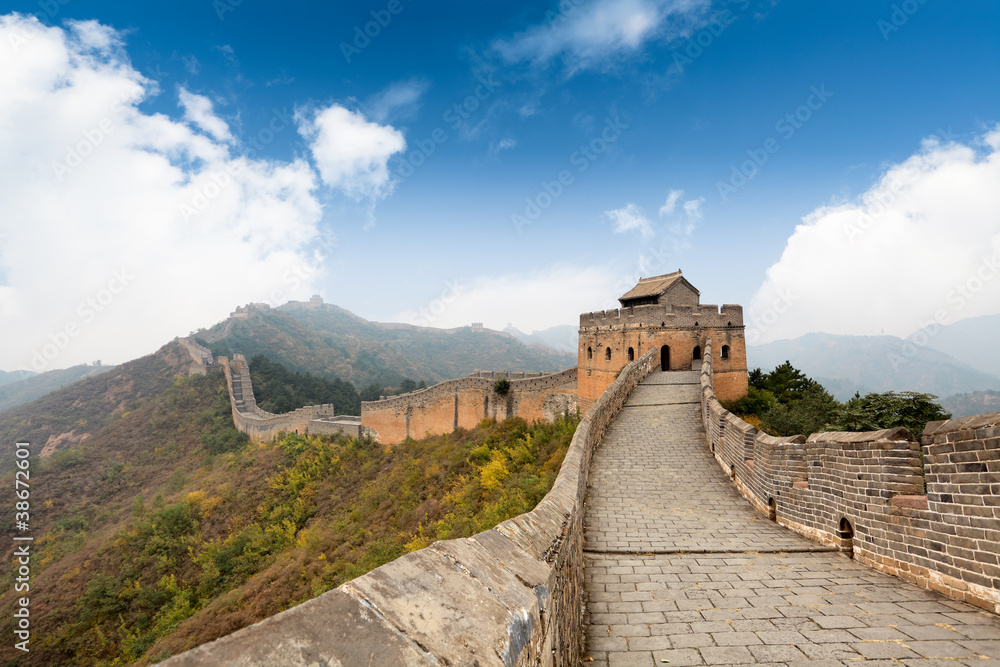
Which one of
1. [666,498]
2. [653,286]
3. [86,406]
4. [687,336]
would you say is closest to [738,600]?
[666,498]

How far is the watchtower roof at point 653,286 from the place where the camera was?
20.1 m

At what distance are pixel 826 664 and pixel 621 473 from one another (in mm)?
5541

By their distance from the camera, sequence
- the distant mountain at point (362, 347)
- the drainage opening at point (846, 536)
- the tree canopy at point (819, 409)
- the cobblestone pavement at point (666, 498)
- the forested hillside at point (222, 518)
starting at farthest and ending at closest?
the distant mountain at point (362, 347) → the forested hillside at point (222, 518) → the tree canopy at point (819, 409) → the cobblestone pavement at point (666, 498) → the drainage opening at point (846, 536)

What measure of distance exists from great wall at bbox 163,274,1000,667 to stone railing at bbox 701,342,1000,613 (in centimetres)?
1

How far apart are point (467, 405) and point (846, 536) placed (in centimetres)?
2098

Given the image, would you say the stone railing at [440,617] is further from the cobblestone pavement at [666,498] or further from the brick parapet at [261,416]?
the brick parapet at [261,416]

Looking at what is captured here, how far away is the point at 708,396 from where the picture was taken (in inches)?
433

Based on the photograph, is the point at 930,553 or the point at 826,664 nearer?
the point at 826,664

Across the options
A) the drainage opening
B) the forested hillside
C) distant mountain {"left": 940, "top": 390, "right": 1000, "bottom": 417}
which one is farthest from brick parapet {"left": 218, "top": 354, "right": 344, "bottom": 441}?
distant mountain {"left": 940, "top": 390, "right": 1000, "bottom": 417}

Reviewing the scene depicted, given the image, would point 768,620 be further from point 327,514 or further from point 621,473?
point 327,514

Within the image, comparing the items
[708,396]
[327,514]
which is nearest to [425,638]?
[708,396]

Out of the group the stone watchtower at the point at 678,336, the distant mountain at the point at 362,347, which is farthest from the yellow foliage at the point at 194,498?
the distant mountain at the point at 362,347

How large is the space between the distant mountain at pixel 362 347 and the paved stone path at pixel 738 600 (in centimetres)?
5598

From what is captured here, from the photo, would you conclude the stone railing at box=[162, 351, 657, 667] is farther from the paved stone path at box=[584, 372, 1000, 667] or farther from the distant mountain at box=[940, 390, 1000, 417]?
the distant mountain at box=[940, 390, 1000, 417]
